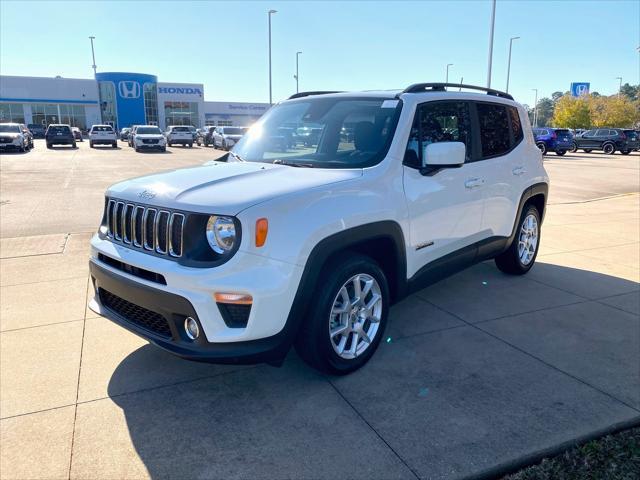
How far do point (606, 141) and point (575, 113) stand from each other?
2704 centimetres

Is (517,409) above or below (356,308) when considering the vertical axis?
below

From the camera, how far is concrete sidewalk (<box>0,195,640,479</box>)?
104 inches

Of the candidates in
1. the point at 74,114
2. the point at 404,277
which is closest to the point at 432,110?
the point at 404,277

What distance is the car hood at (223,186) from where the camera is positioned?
2.81m

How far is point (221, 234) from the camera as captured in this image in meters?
2.77

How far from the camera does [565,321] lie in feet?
14.8

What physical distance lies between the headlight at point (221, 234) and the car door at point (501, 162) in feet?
8.97

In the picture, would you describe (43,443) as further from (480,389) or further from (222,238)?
(480,389)

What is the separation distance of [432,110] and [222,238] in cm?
222

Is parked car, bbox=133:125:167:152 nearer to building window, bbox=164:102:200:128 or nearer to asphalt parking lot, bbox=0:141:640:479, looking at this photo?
asphalt parking lot, bbox=0:141:640:479

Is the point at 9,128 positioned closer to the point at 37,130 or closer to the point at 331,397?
the point at 37,130

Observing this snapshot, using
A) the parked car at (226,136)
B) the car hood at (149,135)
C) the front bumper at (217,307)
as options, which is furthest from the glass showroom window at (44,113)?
the front bumper at (217,307)

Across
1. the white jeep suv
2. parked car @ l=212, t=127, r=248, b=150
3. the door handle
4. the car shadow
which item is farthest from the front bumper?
parked car @ l=212, t=127, r=248, b=150

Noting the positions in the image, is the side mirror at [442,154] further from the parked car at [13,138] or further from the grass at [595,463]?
the parked car at [13,138]
